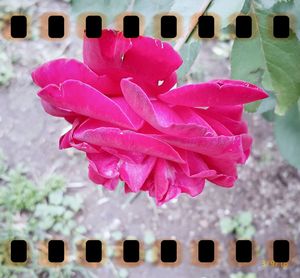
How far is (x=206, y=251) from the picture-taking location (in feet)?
3.59

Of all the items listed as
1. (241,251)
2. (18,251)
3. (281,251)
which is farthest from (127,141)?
(18,251)

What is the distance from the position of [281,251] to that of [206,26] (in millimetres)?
838

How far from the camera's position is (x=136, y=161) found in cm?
48

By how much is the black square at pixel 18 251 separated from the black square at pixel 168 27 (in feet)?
3.02

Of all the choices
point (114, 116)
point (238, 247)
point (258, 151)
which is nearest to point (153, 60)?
point (114, 116)

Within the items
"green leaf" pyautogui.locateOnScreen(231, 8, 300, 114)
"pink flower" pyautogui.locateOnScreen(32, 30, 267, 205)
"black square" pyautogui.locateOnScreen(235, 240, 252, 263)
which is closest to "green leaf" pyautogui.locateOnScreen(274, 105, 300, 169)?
"black square" pyautogui.locateOnScreen(235, 240, 252, 263)

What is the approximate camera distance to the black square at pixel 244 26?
0.70 m

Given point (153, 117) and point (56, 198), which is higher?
point (153, 117)

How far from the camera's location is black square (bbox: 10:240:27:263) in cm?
146

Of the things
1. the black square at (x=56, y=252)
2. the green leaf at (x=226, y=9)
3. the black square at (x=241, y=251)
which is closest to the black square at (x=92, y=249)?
the black square at (x=56, y=252)

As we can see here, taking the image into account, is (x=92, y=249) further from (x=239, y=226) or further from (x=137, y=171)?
(x=137, y=171)

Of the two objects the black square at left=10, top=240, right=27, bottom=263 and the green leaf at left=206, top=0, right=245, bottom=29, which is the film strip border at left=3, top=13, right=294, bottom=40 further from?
the black square at left=10, top=240, right=27, bottom=263

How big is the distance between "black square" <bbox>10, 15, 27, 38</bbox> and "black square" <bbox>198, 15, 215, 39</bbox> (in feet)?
0.99

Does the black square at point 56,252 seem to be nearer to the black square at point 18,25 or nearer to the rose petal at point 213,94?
the black square at point 18,25
